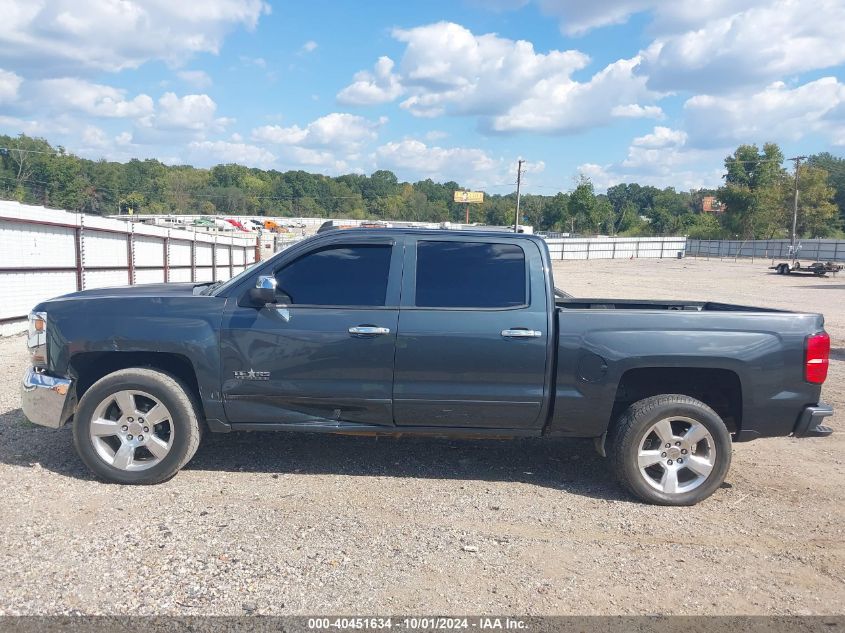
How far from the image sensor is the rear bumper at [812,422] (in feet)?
15.3

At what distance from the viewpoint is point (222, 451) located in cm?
559

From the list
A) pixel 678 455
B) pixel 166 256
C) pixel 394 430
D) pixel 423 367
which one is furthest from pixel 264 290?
pixel 166 256

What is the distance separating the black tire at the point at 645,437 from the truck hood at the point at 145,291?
347cm

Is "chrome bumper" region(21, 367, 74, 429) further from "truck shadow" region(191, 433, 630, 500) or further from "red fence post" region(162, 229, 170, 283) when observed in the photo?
"red fence post" region(162, 229, 170, 283)

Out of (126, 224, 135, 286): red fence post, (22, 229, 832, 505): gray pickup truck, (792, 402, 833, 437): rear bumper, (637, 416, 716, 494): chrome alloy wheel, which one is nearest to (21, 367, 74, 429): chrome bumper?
(22, 229, 832, 505): gray pickup truck

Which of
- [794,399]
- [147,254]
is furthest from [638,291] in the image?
[794,399]

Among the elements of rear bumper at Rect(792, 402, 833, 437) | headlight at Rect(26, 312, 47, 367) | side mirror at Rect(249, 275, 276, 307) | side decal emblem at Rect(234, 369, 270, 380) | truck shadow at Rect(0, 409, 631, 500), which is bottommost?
truck shadow at Rect(0, 409, 631, 500)

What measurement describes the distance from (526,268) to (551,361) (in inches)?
28.5

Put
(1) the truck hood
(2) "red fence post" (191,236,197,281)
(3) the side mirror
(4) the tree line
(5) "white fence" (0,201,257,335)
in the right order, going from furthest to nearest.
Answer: (4) the tree line
(2) "red fence post" (191,236,197,281)
(5) "white fence" (0,201,257,335)
(1) the truck hood
(3) the side mirror

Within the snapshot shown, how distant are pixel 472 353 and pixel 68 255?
11.2 m

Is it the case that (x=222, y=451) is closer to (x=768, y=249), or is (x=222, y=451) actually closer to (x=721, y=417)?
(x=721, y=417)

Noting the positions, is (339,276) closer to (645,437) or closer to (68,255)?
(645,437)

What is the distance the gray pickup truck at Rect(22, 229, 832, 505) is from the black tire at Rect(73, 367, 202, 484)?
1 centimetres

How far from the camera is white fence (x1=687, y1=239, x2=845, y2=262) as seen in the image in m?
65.1
